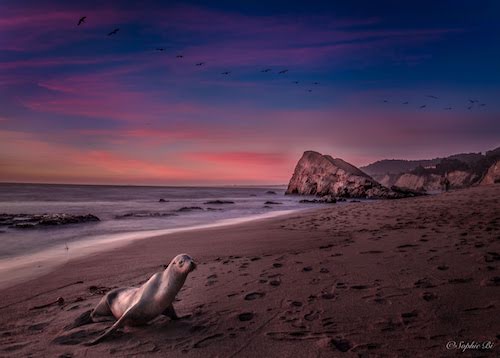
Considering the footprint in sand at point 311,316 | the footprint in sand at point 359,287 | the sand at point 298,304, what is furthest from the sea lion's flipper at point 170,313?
the footprint in sand at point 359,287

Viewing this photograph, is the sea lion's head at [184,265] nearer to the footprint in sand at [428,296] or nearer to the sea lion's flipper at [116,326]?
the sea lion's flipper at [116,326]

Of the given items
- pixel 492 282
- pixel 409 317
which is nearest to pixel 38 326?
pixel 409 317

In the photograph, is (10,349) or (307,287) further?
(307,287)

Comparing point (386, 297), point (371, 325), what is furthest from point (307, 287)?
point (371, 325)

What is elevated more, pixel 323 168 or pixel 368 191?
Result: pixel 323 168

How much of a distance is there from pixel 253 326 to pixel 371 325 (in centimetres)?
128

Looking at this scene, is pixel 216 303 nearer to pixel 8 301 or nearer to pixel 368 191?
pixel 8 301

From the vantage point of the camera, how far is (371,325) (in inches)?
133

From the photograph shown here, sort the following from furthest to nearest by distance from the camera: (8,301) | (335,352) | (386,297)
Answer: (8,301) < (386,297) < (335,352)

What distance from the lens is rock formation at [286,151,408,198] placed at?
5100cm

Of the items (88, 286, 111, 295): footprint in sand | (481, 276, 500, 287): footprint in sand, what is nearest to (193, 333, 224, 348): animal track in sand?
(88, 286, 111, 295): footprint in sand

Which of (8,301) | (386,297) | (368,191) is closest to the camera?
(386,297)

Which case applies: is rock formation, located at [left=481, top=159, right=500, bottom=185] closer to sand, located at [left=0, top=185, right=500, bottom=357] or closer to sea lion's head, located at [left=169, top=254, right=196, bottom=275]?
sand, located at [left=0, top=185, right=500, bottom=357]

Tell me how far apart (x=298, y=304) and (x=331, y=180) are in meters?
58.6
